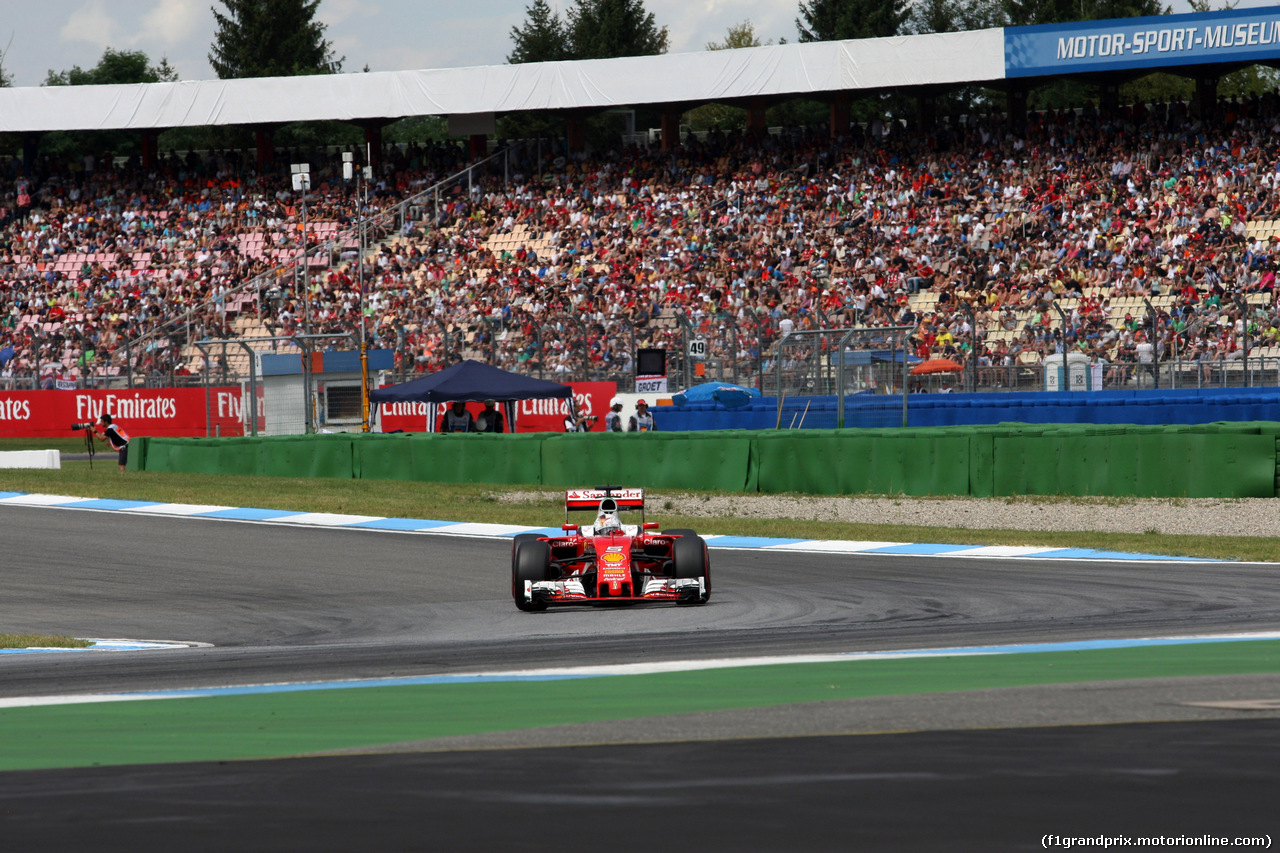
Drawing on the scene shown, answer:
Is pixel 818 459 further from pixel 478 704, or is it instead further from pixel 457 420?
pixel 478 704

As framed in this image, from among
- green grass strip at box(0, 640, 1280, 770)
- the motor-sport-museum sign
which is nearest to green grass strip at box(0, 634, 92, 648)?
green grass strip at box(0, 640, 1280, 770)

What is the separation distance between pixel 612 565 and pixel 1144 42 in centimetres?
2928

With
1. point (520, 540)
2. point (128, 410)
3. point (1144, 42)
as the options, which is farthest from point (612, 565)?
point (1144, 42)

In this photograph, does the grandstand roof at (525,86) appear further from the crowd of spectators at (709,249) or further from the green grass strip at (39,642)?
the green grass strip at (39,642)

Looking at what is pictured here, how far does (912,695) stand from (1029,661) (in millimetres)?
1331

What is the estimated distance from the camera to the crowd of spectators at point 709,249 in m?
28.8

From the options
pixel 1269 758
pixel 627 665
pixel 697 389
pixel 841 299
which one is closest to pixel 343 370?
pixel 697 389

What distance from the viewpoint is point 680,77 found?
4169 centimetres

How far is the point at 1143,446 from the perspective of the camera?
59.6 ft

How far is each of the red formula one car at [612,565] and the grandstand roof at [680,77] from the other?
28.3m

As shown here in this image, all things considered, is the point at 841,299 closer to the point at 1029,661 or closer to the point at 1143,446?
the point at 1143,446

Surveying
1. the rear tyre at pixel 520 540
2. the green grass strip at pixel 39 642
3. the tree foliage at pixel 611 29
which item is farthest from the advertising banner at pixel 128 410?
the tree foliage at pixel 611 29

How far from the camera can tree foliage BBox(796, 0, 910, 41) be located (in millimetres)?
71500

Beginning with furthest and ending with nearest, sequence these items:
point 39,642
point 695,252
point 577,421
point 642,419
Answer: point 695,252 → point 577,421 → point 642,419 → point 39,642
